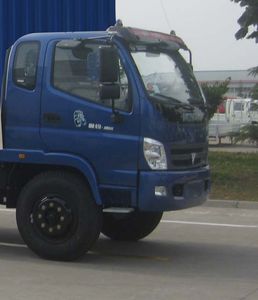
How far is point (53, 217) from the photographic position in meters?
7.93

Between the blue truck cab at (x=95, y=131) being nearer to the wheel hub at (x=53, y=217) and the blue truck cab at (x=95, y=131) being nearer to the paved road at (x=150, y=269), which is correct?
the wheel hub at (x=53, y=217)

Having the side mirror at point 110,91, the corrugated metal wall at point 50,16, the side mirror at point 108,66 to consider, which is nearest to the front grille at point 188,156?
the side mirror at point 110,91

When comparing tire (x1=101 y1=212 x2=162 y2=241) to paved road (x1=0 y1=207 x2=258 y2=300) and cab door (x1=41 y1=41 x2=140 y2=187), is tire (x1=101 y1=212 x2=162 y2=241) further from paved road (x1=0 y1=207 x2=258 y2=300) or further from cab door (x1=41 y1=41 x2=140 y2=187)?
cab door (x1=41 y1=41 x2=140 y2=187)

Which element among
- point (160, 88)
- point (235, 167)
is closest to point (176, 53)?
point (160, 88)

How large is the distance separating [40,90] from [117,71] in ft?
3.14

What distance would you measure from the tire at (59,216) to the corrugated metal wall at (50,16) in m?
1.79

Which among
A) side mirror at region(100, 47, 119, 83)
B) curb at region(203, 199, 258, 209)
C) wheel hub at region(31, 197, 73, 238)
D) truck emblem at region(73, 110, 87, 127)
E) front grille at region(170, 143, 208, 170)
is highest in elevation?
side mirror at region(100, 47, 119, 83)

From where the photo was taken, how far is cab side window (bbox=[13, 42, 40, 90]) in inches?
318

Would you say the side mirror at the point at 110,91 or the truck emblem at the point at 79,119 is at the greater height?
the side mirror at the point at 110,91

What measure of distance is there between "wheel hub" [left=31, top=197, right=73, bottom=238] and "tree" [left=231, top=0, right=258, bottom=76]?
9562 mm

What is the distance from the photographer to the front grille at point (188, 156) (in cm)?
779

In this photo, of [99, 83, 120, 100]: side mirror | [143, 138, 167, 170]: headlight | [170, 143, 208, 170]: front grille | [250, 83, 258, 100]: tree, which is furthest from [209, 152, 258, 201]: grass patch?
[99, 83, 120, 100]: side mirror

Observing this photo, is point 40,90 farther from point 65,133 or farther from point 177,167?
point 177,167

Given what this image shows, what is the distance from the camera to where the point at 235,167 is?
17.8m
